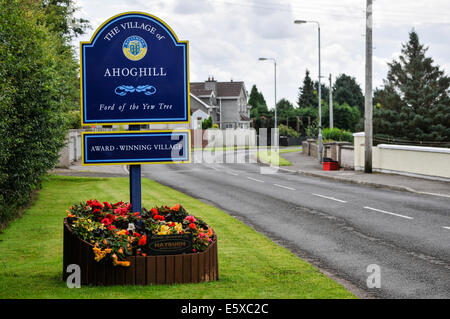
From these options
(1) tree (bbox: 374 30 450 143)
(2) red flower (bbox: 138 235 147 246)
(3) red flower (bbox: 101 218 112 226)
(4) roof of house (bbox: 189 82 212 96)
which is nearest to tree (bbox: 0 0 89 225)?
(3) red flower (bbox: 101 218 112 226)

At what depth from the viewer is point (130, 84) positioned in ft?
29.0

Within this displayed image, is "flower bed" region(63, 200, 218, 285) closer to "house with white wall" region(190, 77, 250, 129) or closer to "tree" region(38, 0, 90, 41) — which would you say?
"tree" region(38, 0, 90, 41)

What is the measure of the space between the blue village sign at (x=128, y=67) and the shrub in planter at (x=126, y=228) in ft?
4.94

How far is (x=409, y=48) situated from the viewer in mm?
77688

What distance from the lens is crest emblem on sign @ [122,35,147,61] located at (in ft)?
28.9

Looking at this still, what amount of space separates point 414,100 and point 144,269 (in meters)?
67.7

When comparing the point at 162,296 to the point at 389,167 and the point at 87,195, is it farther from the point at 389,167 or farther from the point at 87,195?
the point at 389,167

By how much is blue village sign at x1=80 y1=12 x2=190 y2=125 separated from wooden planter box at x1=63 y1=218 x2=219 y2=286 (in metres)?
2.20

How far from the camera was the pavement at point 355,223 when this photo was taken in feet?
29.9

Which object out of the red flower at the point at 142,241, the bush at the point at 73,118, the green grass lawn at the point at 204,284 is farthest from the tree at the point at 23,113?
the red flower at the point at 142,241

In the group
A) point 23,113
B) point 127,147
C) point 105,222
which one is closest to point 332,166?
point 23,113

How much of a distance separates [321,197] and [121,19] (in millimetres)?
12897

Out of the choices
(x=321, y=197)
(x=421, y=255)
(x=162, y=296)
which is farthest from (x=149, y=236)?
(x=321, y=197)
